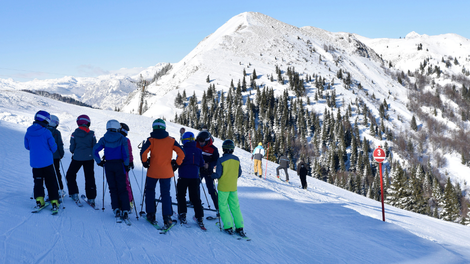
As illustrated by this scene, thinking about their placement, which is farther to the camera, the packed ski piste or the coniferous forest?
the coniferous forest

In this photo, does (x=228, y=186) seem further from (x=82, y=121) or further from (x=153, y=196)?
(x=82, y=121)

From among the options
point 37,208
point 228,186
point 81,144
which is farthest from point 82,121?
point 228,186

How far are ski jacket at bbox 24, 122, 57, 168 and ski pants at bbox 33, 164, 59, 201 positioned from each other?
0.42ft

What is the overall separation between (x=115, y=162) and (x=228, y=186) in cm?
239

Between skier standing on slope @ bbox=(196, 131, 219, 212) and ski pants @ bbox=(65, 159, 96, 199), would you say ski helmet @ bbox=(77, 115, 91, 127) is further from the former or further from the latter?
skier standing on slope @ bbox=(196, 131, 219, 212)

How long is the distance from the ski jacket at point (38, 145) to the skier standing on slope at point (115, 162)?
3.05 ft

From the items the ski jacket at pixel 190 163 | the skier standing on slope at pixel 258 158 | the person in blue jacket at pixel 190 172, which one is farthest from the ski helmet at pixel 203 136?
the skier standing on slope at pixel 258 158

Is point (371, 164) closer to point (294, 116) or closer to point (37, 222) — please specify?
point (294, 116)

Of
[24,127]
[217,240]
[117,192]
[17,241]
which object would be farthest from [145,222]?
[24,127]

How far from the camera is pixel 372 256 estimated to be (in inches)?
257

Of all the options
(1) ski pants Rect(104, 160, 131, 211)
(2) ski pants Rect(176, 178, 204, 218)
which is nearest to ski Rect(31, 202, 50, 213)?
(1) ski pants Rect(104, 160, 131, 211)

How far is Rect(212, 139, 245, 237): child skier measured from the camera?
6.05m

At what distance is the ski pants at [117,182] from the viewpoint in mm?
5750

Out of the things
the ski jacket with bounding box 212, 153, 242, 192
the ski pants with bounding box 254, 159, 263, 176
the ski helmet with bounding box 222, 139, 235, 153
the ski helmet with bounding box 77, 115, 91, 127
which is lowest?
the ski pants with bounding box 254, 159, 263, 176
